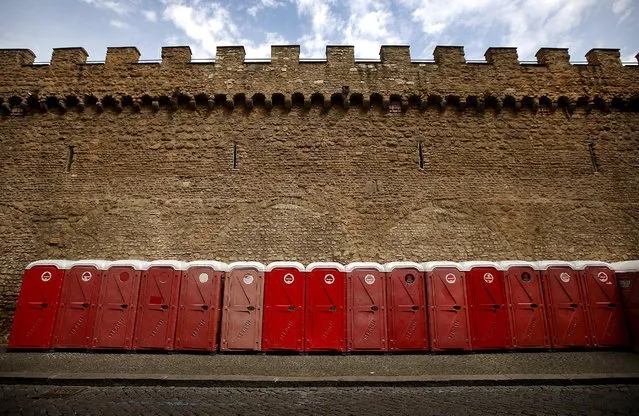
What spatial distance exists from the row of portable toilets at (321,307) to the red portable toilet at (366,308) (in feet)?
0.07

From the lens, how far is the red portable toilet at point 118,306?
7176 mm

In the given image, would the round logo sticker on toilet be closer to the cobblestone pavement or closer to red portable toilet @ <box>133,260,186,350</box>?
the cobblestone pavement

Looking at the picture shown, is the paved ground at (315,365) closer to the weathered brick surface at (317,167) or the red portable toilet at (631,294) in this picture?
the red portable toilet at (631,294)

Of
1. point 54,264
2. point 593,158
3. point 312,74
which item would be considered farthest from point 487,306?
point 54,264

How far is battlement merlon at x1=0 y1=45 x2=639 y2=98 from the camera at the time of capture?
10.6 metres

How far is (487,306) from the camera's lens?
7.32m

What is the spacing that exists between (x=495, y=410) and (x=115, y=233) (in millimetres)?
9339

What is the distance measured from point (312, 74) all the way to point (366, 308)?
697 centimetres

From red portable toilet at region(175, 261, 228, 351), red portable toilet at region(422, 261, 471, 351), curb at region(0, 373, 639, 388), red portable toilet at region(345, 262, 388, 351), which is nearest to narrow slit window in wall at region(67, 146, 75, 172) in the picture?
red portable toilet at region(175, 261, 228, 351)

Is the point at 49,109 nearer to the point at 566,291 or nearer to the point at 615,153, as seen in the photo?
the point at 566,291

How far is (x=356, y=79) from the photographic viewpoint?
1068 cm

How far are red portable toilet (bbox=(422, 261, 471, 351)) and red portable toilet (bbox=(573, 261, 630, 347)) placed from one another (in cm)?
251

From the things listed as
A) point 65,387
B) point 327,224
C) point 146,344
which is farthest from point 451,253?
point 65,387

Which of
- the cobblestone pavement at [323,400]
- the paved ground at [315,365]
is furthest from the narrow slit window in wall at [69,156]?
the cobblestone pavement at [323,400]
